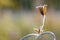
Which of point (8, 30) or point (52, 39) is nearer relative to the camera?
point (52, 39)

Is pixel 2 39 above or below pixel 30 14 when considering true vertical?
below

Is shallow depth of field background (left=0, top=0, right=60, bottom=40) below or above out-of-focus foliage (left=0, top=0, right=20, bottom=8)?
below

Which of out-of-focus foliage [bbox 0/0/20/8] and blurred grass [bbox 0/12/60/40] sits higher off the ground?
out-of-focus foliage [bbox 0/0/20/8]

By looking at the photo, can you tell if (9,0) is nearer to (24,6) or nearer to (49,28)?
(24,6)

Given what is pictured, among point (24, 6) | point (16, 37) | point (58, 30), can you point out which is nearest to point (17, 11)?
point (24, 6)

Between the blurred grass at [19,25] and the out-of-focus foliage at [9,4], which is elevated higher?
the out-of-focus foliage at [9,4]

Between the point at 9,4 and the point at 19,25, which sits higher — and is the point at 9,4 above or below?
above

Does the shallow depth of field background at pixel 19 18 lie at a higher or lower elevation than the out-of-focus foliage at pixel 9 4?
lower
